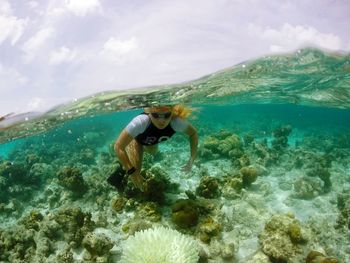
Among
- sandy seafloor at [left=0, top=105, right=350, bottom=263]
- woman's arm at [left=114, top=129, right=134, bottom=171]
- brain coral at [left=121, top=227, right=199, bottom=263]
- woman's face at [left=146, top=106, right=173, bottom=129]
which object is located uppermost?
woman's face at [left=146, top=106, right=173, bottom=129]

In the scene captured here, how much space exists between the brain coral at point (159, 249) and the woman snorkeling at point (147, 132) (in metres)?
2.29

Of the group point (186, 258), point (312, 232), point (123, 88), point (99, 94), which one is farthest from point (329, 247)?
point (99, 94)

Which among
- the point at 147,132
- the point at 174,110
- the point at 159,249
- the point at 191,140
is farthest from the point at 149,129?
the point at 159,249

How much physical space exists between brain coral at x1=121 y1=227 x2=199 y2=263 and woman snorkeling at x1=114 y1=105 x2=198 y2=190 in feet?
7.52

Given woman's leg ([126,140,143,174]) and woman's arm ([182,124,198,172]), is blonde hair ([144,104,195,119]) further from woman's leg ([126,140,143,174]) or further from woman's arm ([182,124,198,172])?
woman's leg ([126,140,143,174])

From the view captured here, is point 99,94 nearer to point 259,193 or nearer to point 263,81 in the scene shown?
point 259,193

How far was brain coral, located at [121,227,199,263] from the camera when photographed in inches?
215

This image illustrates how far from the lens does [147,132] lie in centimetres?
800

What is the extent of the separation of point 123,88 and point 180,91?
3.26 m

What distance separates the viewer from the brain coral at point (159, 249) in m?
5.46

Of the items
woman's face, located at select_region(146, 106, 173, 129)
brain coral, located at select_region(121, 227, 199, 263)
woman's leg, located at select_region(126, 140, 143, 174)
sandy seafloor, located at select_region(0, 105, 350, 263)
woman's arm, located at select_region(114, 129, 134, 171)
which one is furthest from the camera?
woman's leg, located at select_region(126, 140, 143, 174)

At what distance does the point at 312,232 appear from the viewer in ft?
24.8

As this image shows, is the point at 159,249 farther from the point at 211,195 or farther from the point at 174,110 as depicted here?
the point at 211,195

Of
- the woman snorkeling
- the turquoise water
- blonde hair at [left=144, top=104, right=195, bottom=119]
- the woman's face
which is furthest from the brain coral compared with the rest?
blonde hair at [left=144, top=104, right=195, bottom=119]
